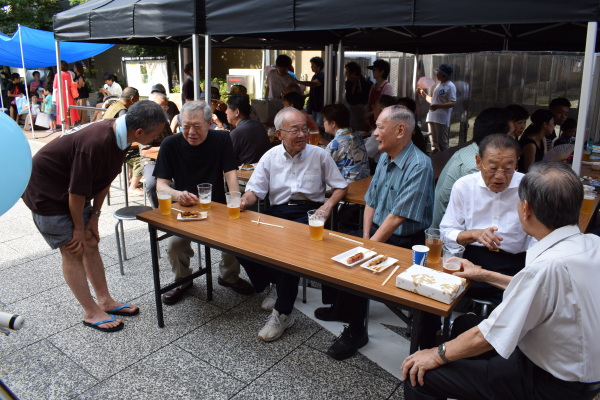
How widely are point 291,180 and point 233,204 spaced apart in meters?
0.73

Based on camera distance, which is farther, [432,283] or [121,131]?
[121,131]

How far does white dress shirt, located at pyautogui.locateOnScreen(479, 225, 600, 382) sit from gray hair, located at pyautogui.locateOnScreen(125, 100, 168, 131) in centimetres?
225

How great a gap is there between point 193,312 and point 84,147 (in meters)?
1.46

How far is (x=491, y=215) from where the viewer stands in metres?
2.57

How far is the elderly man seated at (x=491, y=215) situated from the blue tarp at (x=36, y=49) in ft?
35.0

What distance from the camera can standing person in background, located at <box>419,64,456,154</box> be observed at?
27.6 ft

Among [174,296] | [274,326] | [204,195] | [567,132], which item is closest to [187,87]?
[174,296]

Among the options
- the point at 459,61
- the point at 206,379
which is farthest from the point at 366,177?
the point at 459,61

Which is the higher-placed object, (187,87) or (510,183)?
(187,87)

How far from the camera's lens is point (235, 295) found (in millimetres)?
3689

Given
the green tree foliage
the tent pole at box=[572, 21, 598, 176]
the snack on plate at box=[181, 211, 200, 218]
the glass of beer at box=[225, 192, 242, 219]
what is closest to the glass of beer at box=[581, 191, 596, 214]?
the tent pole at box=[572, 21, 598, 176]

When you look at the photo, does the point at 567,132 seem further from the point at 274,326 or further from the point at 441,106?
the point at 274,326

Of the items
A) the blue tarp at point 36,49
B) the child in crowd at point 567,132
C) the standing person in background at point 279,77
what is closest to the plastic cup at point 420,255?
the child in crowd at point 567,132

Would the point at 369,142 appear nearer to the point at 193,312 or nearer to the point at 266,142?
the point at 266,142
